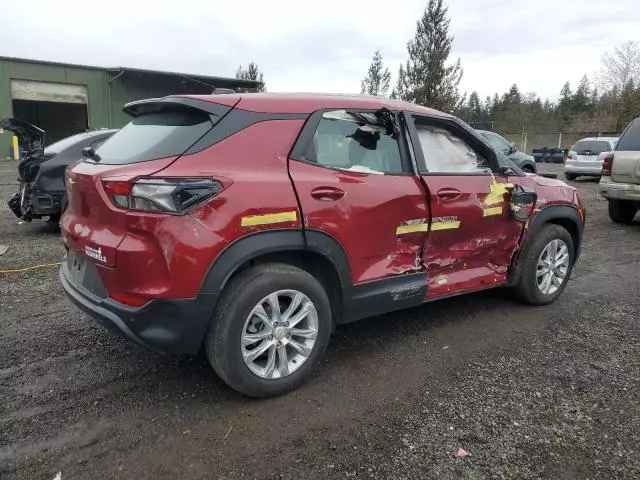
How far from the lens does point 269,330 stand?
9.37 feet

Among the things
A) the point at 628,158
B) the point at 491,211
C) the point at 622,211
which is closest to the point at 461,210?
the point at 491,211

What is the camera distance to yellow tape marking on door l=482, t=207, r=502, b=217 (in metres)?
3.84

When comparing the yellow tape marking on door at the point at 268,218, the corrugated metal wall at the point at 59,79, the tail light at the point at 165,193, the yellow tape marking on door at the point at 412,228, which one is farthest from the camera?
the corrugated metal wall at the point at 59,79

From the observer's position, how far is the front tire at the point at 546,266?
432 centimetres

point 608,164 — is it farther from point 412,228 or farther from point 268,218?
point 268,218

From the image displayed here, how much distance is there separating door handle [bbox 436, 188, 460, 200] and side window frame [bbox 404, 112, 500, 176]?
13cm

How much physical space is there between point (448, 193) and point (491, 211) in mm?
523

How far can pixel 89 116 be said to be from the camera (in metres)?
25.0

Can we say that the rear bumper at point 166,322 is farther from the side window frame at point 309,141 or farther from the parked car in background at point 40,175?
the parked car in background at point 40,175

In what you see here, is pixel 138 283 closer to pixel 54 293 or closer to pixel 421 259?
pixel 421 259

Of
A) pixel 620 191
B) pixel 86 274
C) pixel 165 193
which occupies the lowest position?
pixel 86 274

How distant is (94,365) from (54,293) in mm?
1770

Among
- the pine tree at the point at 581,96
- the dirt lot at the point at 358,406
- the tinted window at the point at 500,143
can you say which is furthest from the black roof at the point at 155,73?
the pine tree at the point at 581,96

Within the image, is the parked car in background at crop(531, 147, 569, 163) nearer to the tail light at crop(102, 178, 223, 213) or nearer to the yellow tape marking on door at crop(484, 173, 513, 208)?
the yellow tape marking on door at crop(484, 173, 513, 208)
